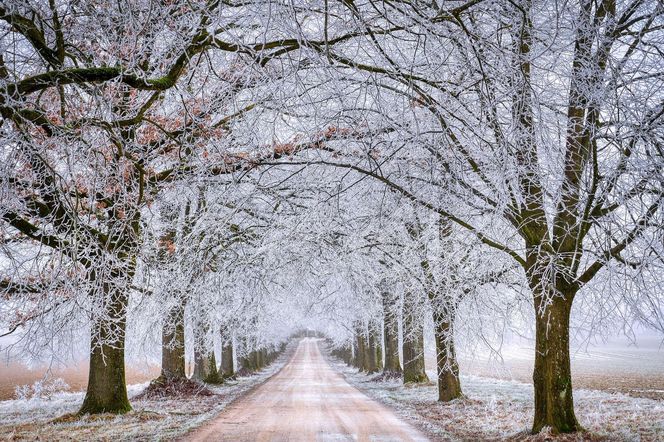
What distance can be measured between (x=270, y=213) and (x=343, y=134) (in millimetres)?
3421

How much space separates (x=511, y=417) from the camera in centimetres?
1131

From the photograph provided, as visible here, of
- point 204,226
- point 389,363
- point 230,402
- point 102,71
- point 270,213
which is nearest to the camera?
point 102,71

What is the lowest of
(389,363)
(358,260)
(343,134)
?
(389,363)

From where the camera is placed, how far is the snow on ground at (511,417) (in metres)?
8.88

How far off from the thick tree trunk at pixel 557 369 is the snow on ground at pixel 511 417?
342 mm

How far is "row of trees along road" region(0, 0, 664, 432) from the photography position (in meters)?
5.24

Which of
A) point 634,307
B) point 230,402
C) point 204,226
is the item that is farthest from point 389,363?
point 634,307

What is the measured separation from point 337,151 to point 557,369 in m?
4.97

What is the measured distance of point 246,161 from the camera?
327 inches

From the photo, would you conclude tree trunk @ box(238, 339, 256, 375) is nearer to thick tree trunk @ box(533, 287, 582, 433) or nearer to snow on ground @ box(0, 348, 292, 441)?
snow on ground @ box(0, 348, 292, 441)

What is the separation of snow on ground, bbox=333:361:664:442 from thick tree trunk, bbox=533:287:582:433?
34 cm

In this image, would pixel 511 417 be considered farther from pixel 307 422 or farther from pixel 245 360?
pixel 245 360

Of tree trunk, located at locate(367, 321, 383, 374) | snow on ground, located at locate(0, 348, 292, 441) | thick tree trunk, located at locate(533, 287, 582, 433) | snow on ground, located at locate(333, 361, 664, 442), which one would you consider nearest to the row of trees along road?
thick tree trunk, located at locate(533, 287, 582, 433)

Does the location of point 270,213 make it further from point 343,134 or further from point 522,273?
point 522,273
